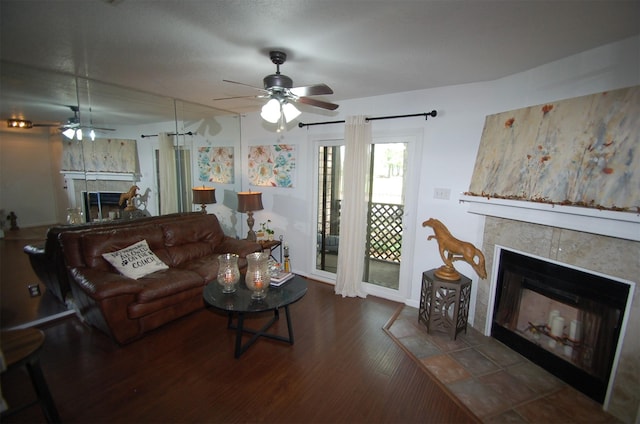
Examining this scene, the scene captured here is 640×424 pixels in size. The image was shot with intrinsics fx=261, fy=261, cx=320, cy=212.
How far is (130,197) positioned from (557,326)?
4.58m

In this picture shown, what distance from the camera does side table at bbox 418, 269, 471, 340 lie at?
2.40m

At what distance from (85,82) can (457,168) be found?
386 centimetres

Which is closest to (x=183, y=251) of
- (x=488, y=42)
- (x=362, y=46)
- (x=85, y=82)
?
(x=85, y=82)

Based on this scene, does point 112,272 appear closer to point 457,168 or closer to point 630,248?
point 457,168

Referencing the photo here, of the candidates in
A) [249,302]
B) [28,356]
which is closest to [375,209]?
[249,302]

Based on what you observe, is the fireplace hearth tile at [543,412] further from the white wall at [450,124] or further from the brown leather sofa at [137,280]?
the brown leather sofa at [137,280]

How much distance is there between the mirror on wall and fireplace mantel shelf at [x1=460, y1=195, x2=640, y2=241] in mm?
3530

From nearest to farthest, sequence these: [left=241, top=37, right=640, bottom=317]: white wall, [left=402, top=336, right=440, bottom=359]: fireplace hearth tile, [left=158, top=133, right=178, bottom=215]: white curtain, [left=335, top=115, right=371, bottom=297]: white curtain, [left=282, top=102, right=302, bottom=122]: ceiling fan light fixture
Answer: [left=241, top=37, right=640, bottom=317]: white wall → [left=282, top=102, right=302, bottom=122]: ceiling fan light fixture → [left=402, top=336, right=440, bottom=359]: fireplace hearth tile → [left=335, top=115, right=371, bottom=297]: white curtain → [left=158, top=133, right=178, bottom=215]: white curtain

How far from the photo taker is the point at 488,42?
1728 millimetres

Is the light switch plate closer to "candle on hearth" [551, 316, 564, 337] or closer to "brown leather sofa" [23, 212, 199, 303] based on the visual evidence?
"candle on hearth" [551, 316, 564, 337]

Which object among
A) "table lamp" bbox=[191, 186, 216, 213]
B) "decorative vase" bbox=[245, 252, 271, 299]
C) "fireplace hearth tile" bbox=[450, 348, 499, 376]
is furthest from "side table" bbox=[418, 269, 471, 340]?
"table lamp" bbox=[191, 186, 216, 213]

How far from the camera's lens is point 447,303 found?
2.44 metres

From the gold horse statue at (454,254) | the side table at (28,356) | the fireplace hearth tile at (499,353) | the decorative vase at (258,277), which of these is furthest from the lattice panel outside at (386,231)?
the side table at (28,356)

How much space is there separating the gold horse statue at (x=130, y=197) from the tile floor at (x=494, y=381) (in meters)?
3.38
